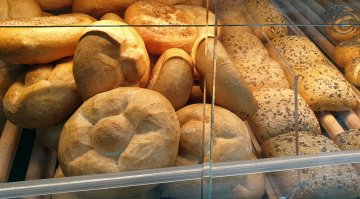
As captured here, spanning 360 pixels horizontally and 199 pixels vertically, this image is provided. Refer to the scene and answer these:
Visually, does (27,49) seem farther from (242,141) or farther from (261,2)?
(261,2)

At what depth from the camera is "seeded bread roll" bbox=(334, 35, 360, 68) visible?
3.19ft

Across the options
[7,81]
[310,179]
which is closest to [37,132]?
[7,81]

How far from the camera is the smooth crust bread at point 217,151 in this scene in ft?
2.70

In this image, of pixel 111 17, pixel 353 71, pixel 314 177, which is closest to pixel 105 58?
pixel 111 17

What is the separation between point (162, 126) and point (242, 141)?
212 mm

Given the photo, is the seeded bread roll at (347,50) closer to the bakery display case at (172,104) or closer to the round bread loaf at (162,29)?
the bakery display case at (172,104)

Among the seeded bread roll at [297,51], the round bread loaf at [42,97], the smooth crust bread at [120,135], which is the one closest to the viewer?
the smooth crust bread at [120,135]

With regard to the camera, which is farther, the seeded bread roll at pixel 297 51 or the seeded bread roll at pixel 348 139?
the seeded bread roll at pixel 297 51

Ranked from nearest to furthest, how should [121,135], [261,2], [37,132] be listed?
[121,135] → [37,132] → [261,2]

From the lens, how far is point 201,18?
0.99m

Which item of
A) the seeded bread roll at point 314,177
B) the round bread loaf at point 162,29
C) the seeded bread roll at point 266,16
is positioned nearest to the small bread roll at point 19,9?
the round bread loaf at point 162,29

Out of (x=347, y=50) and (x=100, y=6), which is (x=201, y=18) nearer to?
(x=100, y=6)

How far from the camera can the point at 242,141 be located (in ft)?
2.79

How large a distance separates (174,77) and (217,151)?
0.22 meters
